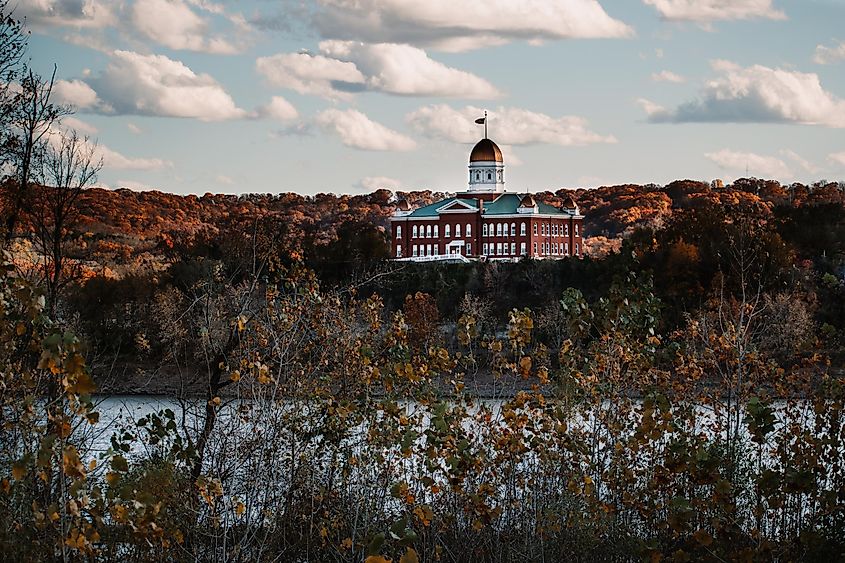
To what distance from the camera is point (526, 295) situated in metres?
51.7

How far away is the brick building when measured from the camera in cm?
7038

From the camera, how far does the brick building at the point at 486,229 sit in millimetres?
70375

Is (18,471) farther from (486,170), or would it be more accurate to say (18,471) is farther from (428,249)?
(486,170)

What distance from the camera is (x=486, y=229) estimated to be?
71375mm

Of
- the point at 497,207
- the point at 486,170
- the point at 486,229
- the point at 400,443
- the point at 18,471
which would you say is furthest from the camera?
the point at 486,170

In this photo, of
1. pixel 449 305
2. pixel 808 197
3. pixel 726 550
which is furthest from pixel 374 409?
pixel 808 197

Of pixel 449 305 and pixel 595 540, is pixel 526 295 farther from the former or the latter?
pixel 595 540

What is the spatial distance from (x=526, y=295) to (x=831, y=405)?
4224 cm

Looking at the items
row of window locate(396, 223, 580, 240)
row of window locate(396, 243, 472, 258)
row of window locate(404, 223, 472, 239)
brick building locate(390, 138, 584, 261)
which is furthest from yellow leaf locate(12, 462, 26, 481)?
row of window locate(404, 223, 472, 239)

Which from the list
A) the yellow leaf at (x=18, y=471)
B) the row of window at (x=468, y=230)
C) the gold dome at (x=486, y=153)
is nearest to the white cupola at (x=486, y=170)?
the gold dome at (x=486, y=153)

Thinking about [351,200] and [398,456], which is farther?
[351,200]

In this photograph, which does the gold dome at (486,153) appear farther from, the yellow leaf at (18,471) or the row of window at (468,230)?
the yellow leaf at (18,471)

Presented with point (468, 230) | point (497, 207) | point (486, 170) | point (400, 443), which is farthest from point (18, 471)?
point (486, 170)

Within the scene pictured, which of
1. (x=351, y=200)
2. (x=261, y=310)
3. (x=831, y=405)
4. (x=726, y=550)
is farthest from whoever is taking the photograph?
(x=351, y=200)
